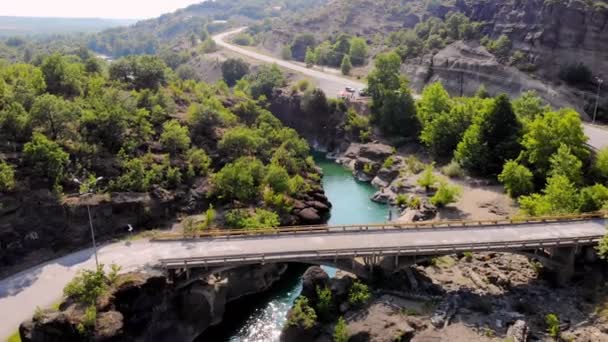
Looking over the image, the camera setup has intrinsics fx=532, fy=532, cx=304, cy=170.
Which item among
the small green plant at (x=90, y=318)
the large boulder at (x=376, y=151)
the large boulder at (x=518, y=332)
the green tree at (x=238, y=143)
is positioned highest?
the green tree at (x=238, y=143)

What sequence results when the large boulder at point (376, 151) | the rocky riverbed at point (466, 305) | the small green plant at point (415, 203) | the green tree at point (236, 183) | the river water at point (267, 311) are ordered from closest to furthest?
the rocky riverbed at point (466, 305) < the river water at point (267, 311) < the green tree at point (236, 183) < the small green plant at point (415, 203) < the large boulder at point (376, 151)

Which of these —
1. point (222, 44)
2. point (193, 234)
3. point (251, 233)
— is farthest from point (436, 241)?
point (222, 44)

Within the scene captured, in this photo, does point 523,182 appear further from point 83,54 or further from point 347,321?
point 83,54

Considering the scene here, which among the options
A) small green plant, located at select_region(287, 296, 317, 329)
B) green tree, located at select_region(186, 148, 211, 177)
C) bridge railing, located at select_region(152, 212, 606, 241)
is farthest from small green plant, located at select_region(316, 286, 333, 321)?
green tree, located at select_region(186, 148, 211, 177)

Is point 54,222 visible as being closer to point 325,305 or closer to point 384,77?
point 325,305

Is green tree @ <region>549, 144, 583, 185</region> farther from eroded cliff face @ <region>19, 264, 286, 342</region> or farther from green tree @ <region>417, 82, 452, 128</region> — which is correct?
eroded cliff face @ <region>19, 264, 286, 342</region>

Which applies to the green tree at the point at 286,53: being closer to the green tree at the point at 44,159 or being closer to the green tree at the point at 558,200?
the green tree at the point at 44,159

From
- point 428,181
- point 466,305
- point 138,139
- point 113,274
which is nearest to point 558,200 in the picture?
point 466,305

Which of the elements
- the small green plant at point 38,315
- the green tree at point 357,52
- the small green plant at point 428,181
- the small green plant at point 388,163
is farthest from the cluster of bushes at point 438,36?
the small green plant at point 38,315
